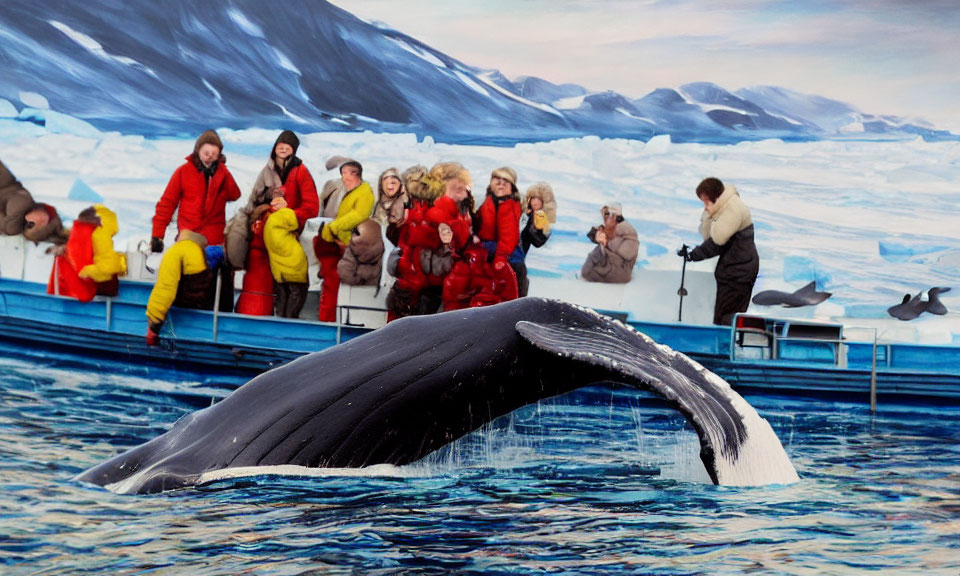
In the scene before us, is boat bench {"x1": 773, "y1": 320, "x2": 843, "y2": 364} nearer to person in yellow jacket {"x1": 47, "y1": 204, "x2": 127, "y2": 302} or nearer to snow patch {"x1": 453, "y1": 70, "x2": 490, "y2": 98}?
person in yellow jacket {"x1": 47, "y1": 204, "x2": 127, "y2": 302}

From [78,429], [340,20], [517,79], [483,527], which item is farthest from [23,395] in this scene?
[340,20]

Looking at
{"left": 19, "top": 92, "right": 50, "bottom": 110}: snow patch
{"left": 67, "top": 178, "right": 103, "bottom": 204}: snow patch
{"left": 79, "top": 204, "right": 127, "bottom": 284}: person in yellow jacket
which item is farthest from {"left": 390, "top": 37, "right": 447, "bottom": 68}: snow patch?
{"left": 79, "top": 204, "right": 127, "bottom": 284}: person in yellow jacket

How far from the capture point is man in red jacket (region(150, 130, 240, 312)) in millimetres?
10930

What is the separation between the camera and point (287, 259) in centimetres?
1076

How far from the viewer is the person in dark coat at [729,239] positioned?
1095 cm

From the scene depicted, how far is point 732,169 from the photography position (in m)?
29.6

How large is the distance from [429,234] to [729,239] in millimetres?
3049

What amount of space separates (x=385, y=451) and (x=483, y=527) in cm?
59

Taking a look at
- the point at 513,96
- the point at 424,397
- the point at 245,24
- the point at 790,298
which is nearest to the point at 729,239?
the point at 424,397

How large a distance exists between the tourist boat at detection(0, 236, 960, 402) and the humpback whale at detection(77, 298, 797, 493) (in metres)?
5.76

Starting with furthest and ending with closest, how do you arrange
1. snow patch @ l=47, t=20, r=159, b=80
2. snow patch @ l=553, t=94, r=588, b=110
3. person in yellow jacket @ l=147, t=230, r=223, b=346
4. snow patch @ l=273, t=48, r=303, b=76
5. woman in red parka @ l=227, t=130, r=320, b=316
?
snow patch @ l=273, t=48, r=303, b=76 < snow patch @ l=47, t=20, r=159, b=80 < snow patch @ l=553, t=94, r=588, b=110 < person in yellow jacket @ l=147, t=230, r=223, b=346 < woman in red parka @ l=227, t=130, r=320, b=316

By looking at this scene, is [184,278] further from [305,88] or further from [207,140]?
[305,88]

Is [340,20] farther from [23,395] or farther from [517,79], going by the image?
[23,395]

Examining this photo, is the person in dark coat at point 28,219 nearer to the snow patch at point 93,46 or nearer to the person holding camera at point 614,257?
the person holding camera at point 614,257
